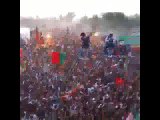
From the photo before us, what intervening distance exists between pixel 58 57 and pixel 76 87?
289mm

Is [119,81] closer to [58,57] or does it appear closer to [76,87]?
[76,87]

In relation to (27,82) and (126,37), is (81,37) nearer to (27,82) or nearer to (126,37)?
(126,37)

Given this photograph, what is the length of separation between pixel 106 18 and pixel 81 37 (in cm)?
26

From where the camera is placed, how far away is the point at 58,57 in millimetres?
2604

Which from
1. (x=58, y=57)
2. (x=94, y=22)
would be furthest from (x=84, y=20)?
(x=58, y=57)

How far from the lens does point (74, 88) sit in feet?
8.54

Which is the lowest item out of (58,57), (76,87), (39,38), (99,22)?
Answer: (76,87)

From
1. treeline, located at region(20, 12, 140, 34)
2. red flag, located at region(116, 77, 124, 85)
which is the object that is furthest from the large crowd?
treeline, located at region(20, 12, 140, 34)

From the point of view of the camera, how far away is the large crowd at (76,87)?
8.45 ft

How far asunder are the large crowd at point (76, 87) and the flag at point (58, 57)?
0.03 m

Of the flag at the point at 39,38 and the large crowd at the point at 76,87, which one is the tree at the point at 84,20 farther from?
the flag at the point at 39,38
